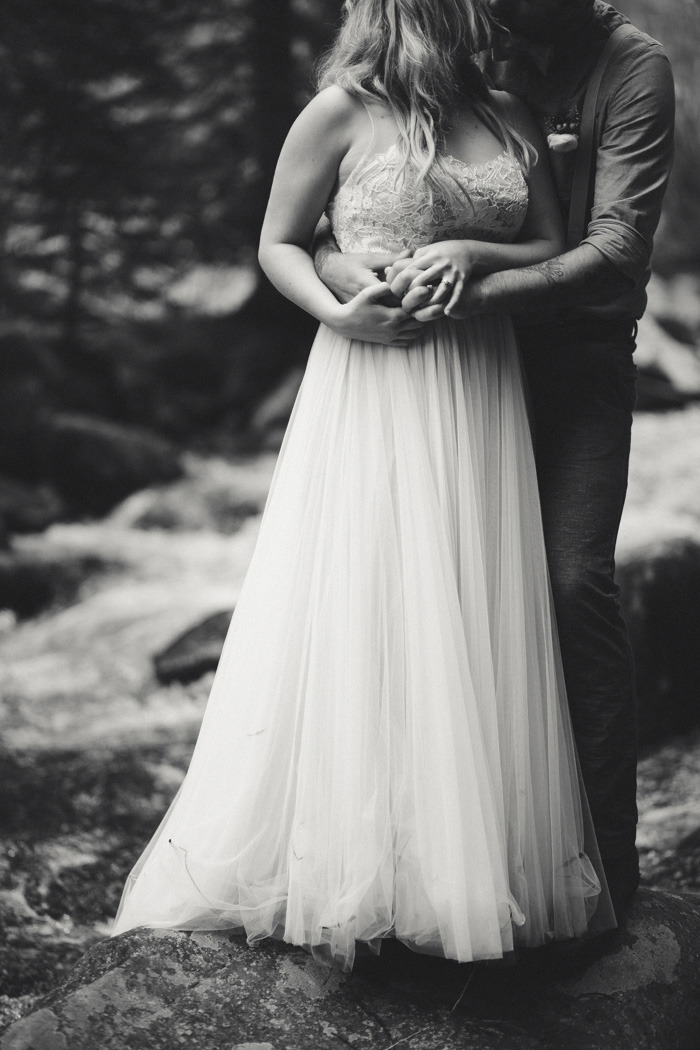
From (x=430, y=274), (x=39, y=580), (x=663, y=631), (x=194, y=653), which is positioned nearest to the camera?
(x=430, y=274)

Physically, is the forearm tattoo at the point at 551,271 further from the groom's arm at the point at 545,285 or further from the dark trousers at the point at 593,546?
the dark trousers at the point at 593,546

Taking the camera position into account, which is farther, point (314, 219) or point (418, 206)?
point (314, 219)

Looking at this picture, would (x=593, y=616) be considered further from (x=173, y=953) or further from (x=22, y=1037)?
(x=22, y=1037)

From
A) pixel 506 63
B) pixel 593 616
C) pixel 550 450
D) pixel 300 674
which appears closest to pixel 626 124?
pixel 506 63

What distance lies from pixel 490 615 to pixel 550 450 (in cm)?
46

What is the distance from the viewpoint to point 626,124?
2283 mm

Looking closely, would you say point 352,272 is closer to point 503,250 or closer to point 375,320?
point 375,320

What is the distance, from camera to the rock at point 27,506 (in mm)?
8422

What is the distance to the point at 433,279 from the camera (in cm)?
214

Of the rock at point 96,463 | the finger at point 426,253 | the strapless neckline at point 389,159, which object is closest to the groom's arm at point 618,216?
the finger at point 426,253

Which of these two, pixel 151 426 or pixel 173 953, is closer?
pixel 173 953

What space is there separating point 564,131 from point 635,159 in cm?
22

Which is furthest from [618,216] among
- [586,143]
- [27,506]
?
[27,506]

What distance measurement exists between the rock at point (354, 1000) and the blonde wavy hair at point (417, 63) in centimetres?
176
